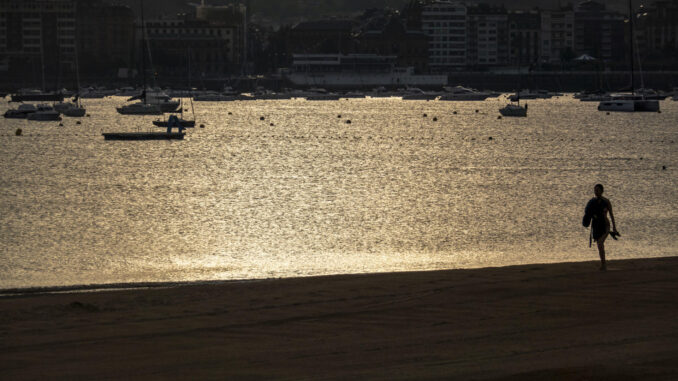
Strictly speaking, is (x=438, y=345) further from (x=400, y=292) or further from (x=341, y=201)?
(x=341, y=201)

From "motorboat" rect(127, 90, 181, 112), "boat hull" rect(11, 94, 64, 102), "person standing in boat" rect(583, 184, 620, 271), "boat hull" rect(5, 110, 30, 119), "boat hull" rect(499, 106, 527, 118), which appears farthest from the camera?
"boat hull" rect(11, 94, 64, 102)

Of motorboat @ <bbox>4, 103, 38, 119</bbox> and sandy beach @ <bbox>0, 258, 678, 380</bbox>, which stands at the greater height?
motorboat @ <bbox>4, 103, 38, 119</bbox>

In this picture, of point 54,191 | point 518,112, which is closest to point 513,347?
point 54,191

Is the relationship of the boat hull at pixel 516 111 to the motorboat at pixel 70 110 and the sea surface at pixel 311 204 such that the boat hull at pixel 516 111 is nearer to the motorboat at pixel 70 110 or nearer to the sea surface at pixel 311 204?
the sea surface at pixel 311 204

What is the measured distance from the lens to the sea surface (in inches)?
949

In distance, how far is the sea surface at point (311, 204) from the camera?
79.0ft

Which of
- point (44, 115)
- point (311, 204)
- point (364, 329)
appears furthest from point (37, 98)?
point (364, 329)

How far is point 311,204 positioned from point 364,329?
71.8 ft

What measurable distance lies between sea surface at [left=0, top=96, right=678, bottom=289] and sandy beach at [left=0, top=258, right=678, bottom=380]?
4.49 m

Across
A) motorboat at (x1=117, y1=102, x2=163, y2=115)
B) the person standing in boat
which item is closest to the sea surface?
the person standing in boat

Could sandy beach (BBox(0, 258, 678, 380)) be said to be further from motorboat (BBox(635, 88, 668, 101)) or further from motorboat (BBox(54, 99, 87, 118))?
motorboat (BBox(635, 88, 668, 101))

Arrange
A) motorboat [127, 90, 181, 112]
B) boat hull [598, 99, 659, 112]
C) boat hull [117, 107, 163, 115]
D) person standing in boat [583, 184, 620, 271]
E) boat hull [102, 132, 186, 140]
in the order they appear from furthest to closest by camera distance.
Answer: boat hull [598, 99, 659, 112] → motorboat [127, 90, 181, 112] → boat hull [117, 107, 163, 115] → boat hull [102, 132, 186, 140] → person standing in boat [583, 184, 620, 271]

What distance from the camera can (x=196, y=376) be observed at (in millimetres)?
12367

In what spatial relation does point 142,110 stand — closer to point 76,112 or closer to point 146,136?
point 76,112
